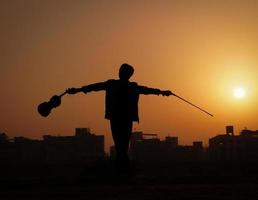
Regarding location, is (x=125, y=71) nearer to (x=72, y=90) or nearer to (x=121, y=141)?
(x=72, y=90)

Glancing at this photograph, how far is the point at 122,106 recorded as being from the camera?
31.0 ft

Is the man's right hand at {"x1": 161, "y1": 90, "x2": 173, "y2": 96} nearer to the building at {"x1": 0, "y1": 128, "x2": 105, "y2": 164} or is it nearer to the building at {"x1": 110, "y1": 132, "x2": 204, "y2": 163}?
the building at {"x1": 0, "y1": 128, "x2": 105, "y2": 164}

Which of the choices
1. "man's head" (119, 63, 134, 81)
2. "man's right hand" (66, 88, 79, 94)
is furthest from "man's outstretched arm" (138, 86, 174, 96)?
"man's right hand" (66, 88, 79, 94)

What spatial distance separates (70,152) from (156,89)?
40828mm

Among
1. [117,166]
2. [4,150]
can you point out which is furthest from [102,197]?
[4,150]

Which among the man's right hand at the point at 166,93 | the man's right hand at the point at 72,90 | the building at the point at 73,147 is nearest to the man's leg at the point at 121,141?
the man's right hand at the point at 72,90

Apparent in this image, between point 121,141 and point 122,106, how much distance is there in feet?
2.01

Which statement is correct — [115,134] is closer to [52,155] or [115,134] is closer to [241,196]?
[241,196]

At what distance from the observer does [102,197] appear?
6.18m

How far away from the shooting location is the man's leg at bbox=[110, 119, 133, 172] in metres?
9.20

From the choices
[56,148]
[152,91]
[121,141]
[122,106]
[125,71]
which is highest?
[56,148]

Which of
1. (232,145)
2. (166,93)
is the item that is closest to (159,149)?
(232,145)

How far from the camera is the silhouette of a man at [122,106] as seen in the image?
9258 mm

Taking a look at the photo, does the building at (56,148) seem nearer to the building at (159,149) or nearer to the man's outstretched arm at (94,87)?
the building at (159,149)
